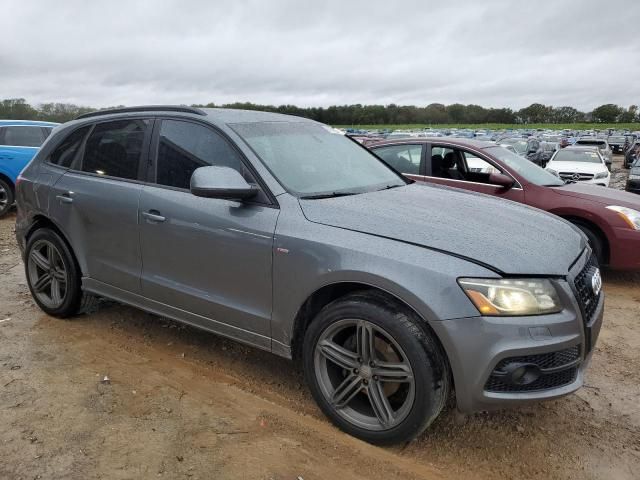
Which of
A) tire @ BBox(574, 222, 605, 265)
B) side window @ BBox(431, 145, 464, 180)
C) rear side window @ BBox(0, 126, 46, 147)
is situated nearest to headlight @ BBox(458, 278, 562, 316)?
tire @ BBox(574, 222, 605, 265)

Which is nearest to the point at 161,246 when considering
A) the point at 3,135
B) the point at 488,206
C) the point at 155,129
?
the point at 155,129

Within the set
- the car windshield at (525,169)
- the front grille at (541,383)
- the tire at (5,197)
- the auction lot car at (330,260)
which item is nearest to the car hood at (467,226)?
the auction lot car at (330,260)

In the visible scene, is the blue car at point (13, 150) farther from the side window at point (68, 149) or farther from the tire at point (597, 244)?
the tire at point (597, 244)

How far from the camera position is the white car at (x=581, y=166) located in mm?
12812

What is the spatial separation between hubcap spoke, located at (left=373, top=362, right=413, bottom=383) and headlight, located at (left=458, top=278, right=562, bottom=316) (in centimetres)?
47

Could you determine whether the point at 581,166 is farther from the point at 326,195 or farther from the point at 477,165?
the point at 326,195

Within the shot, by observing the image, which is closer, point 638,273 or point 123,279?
point 123,279

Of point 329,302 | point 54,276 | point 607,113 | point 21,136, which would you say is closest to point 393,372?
point 329,302

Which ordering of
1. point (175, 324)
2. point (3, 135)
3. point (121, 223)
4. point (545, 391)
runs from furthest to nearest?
point (3, 135) < point (175, 324) < point (121, 223) < point (545, 391)

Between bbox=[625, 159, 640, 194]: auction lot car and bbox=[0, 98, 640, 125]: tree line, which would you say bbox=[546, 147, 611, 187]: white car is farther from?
bbox=[0, 98, 640, 125]: tree line

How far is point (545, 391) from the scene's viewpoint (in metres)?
2.42

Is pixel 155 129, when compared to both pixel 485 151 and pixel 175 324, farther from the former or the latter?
pixel 485 151

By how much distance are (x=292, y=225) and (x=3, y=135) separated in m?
9.32

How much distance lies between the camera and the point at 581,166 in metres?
13.6
